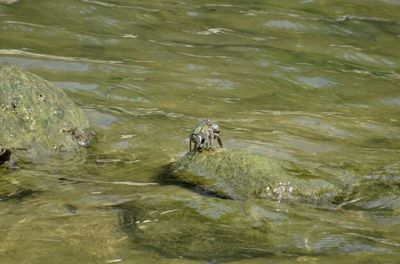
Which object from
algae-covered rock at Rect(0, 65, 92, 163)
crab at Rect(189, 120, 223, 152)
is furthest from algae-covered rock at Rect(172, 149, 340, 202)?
algae-covered rock at Rect(0, 65, 92, 163)

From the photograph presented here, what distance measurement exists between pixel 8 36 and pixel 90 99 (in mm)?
2153

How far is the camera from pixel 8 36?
356 inches

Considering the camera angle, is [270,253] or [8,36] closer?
[270,253]

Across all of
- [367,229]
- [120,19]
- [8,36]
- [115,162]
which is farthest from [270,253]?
[120,19]

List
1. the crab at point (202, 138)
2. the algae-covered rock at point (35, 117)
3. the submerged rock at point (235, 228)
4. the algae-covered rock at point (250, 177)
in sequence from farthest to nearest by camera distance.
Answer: the algae-covered rock at point (35, 117), the crab at point (202, 138), the algae-covered rock at point (250, 177), the submerged rock at point (235, 228)

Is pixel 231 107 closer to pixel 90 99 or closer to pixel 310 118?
pixel 310 118

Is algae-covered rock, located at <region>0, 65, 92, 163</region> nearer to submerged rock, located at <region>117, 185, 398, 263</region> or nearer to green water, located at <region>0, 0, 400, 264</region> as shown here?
green water, located at <region>0, 0, 400, 264</region>

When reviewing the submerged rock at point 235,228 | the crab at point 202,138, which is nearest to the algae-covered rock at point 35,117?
the crab at point 202,138

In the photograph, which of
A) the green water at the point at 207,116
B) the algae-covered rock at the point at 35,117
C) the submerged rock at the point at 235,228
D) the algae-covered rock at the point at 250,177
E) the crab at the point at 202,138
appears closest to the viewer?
the submerged rock at the point at 235,228

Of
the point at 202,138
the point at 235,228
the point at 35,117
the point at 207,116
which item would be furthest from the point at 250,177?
the point at 207,116

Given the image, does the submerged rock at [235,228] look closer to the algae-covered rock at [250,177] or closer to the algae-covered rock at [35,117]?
the algae-covered rock at [250,177]

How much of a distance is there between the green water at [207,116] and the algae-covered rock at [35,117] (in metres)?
0.19

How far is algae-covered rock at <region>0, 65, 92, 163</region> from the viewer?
19.7 feet

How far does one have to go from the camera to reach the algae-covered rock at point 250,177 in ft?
16.7
